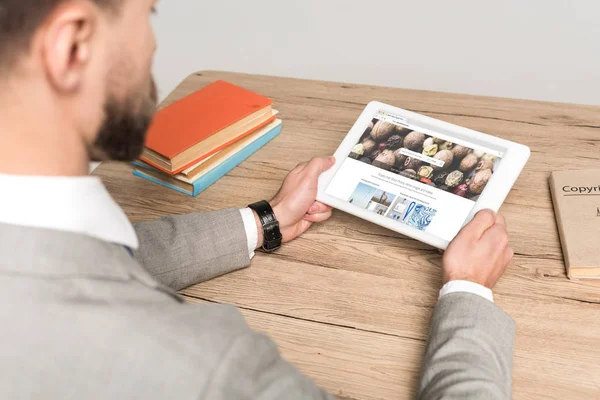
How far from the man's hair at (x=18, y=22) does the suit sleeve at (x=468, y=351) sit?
0.69 m

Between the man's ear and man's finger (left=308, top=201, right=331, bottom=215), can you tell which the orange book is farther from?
the man's ear

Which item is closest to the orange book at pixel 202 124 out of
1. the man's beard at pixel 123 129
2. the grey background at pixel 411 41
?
the man's beard at pixel 123 129

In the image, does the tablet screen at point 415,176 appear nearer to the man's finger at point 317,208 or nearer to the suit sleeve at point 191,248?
the man's finger at point 317,208

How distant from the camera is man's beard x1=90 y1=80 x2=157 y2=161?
0.84 meters

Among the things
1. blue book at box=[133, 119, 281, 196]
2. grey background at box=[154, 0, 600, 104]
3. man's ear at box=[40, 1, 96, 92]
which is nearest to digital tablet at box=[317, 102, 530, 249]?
blue book at box=[133, 119, 281, 196]

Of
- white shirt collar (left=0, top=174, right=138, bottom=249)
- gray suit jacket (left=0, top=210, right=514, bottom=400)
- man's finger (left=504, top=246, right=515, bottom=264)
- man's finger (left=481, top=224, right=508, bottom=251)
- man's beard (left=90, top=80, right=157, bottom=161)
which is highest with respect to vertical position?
man's beard (left=90, top=80, right=157, bottom=161)

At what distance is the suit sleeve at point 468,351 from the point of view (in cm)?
92

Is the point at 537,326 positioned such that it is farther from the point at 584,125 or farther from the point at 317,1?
the point at 317,1

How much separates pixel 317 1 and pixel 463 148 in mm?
2055

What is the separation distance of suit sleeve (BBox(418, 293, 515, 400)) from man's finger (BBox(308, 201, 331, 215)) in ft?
1.10

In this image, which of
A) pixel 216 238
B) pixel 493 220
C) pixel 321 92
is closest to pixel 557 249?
pixel 493 220

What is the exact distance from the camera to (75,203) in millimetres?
794

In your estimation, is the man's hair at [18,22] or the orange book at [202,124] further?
the orange book at [202,124]

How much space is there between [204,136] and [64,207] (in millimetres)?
644
